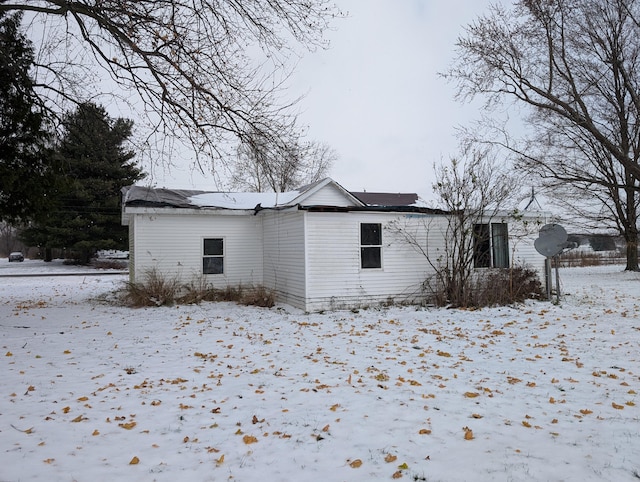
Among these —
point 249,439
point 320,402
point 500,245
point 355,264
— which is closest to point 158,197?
point 355,264

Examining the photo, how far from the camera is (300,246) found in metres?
11.2

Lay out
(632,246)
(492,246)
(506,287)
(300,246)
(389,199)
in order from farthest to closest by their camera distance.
→ (389,199) < (632,246) < (492,246) < (506,287) < (300,246)

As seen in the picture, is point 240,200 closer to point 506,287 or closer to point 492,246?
point 492,246

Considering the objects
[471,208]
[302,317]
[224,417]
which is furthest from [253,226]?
[224,417]

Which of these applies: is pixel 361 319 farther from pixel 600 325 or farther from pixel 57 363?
pixel 57 363

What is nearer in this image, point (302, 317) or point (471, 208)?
point (302, 317)

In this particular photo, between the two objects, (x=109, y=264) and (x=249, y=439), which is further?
(x=109, y=264)

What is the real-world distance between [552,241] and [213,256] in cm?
966

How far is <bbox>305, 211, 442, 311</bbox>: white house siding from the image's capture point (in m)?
11.1

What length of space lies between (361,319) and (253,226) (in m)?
5.85

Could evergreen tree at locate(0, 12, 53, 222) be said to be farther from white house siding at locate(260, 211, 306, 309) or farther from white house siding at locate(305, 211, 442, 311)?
white house siding at locate(305, 211, 442, 311)

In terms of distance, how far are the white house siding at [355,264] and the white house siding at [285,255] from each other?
13.3 inches

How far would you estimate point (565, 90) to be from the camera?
58.2ft

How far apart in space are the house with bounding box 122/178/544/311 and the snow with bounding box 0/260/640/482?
277 cm
